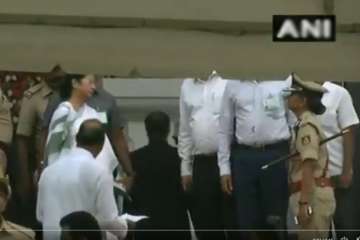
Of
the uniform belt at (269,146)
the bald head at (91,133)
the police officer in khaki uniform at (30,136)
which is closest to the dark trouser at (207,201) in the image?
the uniform belt at (269,146)

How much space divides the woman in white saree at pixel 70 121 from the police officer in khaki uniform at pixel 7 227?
0.78 feet

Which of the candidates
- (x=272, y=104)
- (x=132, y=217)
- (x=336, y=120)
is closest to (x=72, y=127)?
(x=132, y=217)

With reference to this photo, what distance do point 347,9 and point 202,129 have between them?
3.10 feet

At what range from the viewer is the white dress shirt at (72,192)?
5.46 m

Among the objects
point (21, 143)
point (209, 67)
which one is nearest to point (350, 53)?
point (209, 67)

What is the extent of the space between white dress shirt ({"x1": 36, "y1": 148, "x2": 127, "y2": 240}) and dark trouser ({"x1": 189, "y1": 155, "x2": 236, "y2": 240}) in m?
0.38

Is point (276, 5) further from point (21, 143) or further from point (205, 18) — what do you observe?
point (21, 143)

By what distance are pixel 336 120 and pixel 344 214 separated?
49cm

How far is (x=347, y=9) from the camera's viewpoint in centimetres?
532

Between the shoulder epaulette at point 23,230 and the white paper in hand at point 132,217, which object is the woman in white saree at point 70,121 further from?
the shoulder epaulette at point 23,230

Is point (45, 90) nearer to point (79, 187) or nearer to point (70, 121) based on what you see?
point (70, 121)

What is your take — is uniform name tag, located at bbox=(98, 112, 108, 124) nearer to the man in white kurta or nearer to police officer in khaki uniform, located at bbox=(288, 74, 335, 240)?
the man in white kurta

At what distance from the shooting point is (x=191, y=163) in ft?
18.1

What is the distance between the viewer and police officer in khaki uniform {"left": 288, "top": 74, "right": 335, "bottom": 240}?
18.2ft
